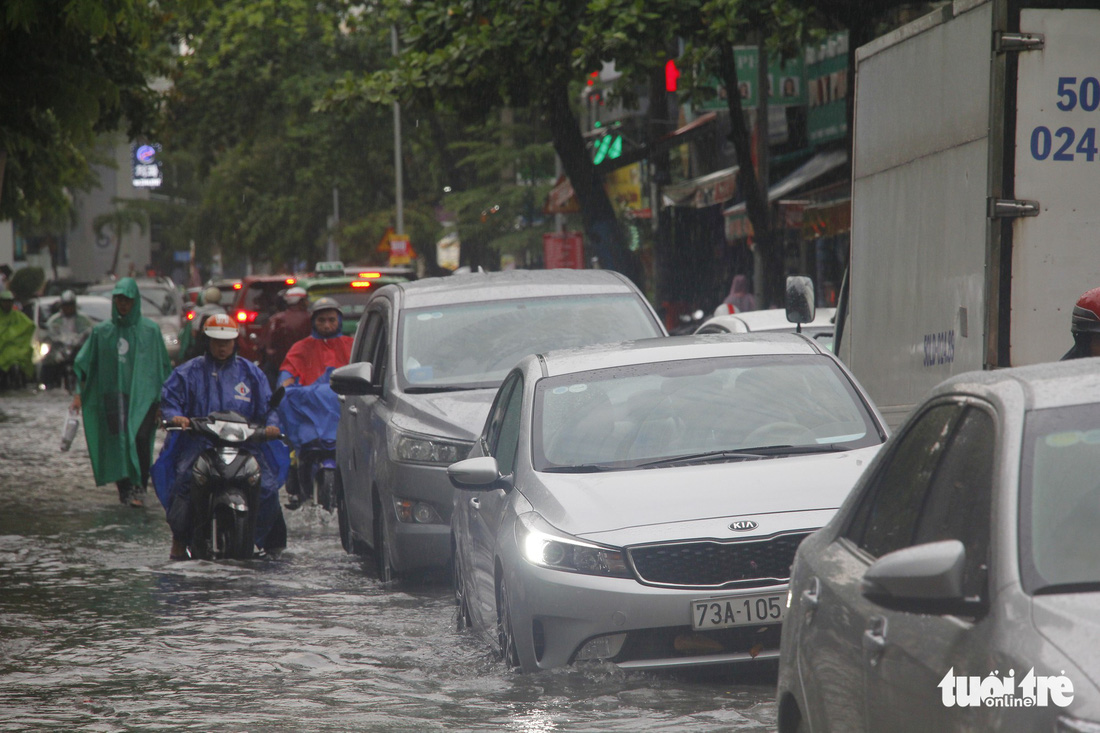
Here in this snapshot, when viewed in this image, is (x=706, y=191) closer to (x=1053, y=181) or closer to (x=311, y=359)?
(x=311, y=359)

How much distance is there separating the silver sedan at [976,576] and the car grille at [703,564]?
7.75 ft

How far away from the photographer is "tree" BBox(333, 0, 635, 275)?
64.8 feet

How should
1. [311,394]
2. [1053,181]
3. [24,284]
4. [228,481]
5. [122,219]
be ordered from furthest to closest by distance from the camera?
[122,219]
[24,284]
[311,394]
[228,481]
[1053,181]

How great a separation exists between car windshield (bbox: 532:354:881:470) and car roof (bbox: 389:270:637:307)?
3.33 meters

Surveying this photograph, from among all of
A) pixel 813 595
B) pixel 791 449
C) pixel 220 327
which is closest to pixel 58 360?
pixel 220 327

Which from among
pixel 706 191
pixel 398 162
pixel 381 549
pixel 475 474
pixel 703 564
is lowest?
pixel 381 549

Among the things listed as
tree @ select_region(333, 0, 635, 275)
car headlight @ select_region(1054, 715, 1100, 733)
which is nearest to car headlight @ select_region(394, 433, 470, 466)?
car headlight @ select_region(1054, 715, 1100, 733)

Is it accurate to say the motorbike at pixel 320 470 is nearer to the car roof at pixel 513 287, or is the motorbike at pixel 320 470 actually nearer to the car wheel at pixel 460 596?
the car roof at pixel 513 287

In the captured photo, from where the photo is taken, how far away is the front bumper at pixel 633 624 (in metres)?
6.73

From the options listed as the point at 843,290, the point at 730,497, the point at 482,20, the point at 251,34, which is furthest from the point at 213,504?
the point at 251,34

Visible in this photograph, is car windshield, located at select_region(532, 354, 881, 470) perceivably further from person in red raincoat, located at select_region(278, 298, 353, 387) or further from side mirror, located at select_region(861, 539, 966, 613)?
person in red raincoat, located at select_region(278, 298, 353, 387)

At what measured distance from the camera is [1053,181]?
8047 mm

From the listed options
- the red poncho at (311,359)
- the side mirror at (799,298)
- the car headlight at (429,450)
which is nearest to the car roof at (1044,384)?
the side mirror at (799,298)

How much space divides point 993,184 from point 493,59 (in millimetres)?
12590
